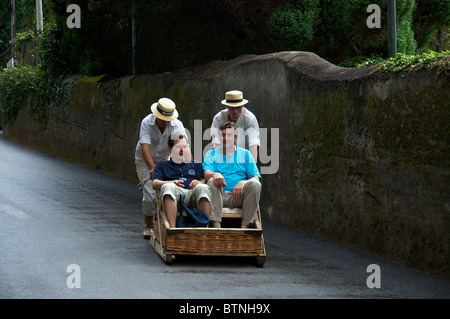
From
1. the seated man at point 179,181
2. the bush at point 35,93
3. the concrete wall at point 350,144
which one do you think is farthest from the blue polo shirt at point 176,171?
the bush at point 35,93

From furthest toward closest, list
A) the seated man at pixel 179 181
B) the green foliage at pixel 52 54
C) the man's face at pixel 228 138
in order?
the green foliage at pixel 52 54 → the man's face at pixel 228 138 → the seated man at pixel 179 181

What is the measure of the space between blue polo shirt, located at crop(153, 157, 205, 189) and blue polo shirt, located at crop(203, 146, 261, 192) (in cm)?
18

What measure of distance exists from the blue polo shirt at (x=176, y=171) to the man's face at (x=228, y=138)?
0.46 metres

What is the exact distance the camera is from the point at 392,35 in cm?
1198

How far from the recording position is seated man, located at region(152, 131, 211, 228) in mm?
8844

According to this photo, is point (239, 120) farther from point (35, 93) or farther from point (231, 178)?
point (35, 93)

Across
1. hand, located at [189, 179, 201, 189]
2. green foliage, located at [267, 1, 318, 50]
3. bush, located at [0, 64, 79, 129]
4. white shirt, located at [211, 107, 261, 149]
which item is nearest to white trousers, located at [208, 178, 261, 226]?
hand, located at [189, 179, 201, 189]

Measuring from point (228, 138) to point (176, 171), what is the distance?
754mm

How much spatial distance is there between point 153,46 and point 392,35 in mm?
9004

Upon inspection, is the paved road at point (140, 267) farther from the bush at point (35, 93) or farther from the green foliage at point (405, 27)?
the bush at point (35, 93)

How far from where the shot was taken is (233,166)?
9305mm

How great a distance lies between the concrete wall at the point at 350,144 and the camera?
8.54 metres

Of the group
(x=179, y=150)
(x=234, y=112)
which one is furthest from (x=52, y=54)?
(x=179, y=150)
